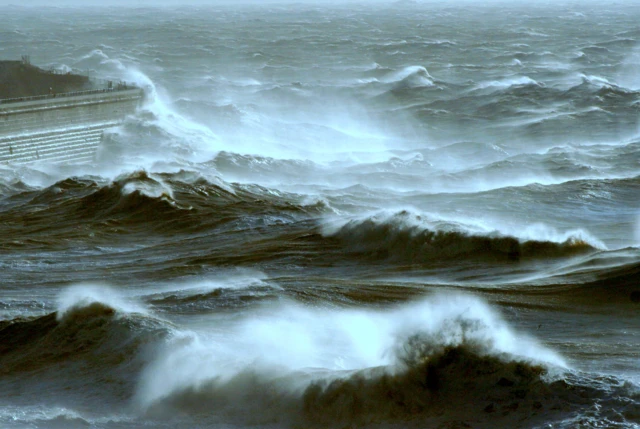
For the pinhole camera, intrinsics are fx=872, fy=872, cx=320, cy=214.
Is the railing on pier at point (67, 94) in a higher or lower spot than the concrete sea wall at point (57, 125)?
higher

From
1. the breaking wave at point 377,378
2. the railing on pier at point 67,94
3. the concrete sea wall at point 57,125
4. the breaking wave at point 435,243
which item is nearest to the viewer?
the breaking wave at point 377,378

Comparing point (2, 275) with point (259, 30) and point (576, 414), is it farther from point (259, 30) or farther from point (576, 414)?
point (259, 30)

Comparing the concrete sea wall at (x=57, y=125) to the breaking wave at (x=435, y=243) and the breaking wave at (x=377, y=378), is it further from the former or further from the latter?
the breaking wave at (x=377, y=378)

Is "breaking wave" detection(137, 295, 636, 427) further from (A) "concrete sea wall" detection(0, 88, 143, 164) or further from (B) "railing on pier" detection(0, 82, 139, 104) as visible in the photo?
(B) "railing on pier" detection(0, 82, 139, 104)

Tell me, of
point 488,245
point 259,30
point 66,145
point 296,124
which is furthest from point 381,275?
point 259,30

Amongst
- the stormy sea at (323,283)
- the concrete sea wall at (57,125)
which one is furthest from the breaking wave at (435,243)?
the concrete sea wall at (57,125)

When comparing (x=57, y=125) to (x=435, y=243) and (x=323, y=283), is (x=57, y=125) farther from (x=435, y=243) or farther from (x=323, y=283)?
(x=323, y=283)

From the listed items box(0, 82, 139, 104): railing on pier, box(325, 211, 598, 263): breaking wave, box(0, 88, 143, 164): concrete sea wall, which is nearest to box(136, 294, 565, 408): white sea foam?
box(325, 211, 598, 263): breaking wave
